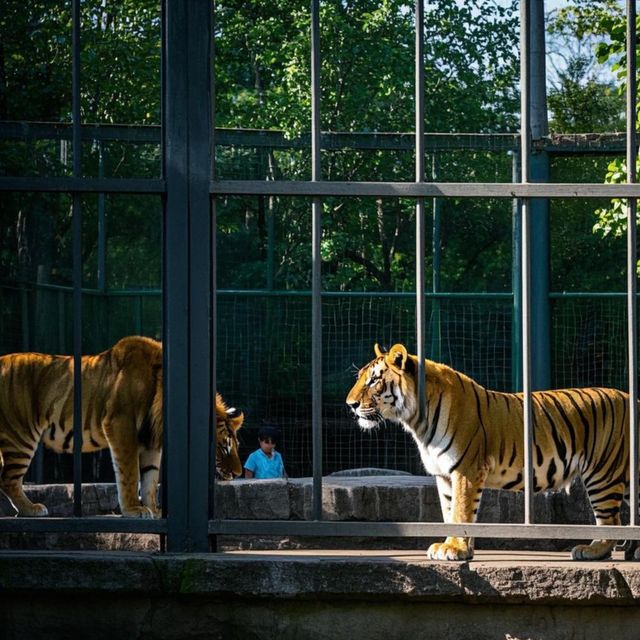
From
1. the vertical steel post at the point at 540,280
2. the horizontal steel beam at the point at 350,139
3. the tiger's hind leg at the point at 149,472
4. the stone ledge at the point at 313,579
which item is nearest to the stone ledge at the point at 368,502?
the tiger's hind leg at the point at 149,472

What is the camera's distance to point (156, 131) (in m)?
12.7

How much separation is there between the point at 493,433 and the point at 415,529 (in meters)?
1.41

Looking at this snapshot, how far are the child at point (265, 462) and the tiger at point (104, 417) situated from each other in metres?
2.54

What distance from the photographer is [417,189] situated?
16.7 feet

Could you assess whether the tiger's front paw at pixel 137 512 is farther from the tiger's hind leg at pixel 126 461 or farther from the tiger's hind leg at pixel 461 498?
the tiger's hind leg at pixel 461 498

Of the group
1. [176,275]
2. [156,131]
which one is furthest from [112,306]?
[176,275]

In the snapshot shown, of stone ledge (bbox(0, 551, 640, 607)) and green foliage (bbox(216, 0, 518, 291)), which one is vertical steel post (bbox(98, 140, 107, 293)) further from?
stone ledge (bbox(0, 551, 640, 607))

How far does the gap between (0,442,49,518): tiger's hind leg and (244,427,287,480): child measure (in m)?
3.17

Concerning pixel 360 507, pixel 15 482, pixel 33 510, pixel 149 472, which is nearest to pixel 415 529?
pixel 360 507

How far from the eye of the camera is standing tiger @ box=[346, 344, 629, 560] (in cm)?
603

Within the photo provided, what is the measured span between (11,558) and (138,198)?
377 inches

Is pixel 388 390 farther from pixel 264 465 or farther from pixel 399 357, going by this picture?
pixel 264 465

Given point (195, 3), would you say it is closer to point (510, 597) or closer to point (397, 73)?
point (510, 597)

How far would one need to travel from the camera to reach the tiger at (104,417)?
6.94 meters
